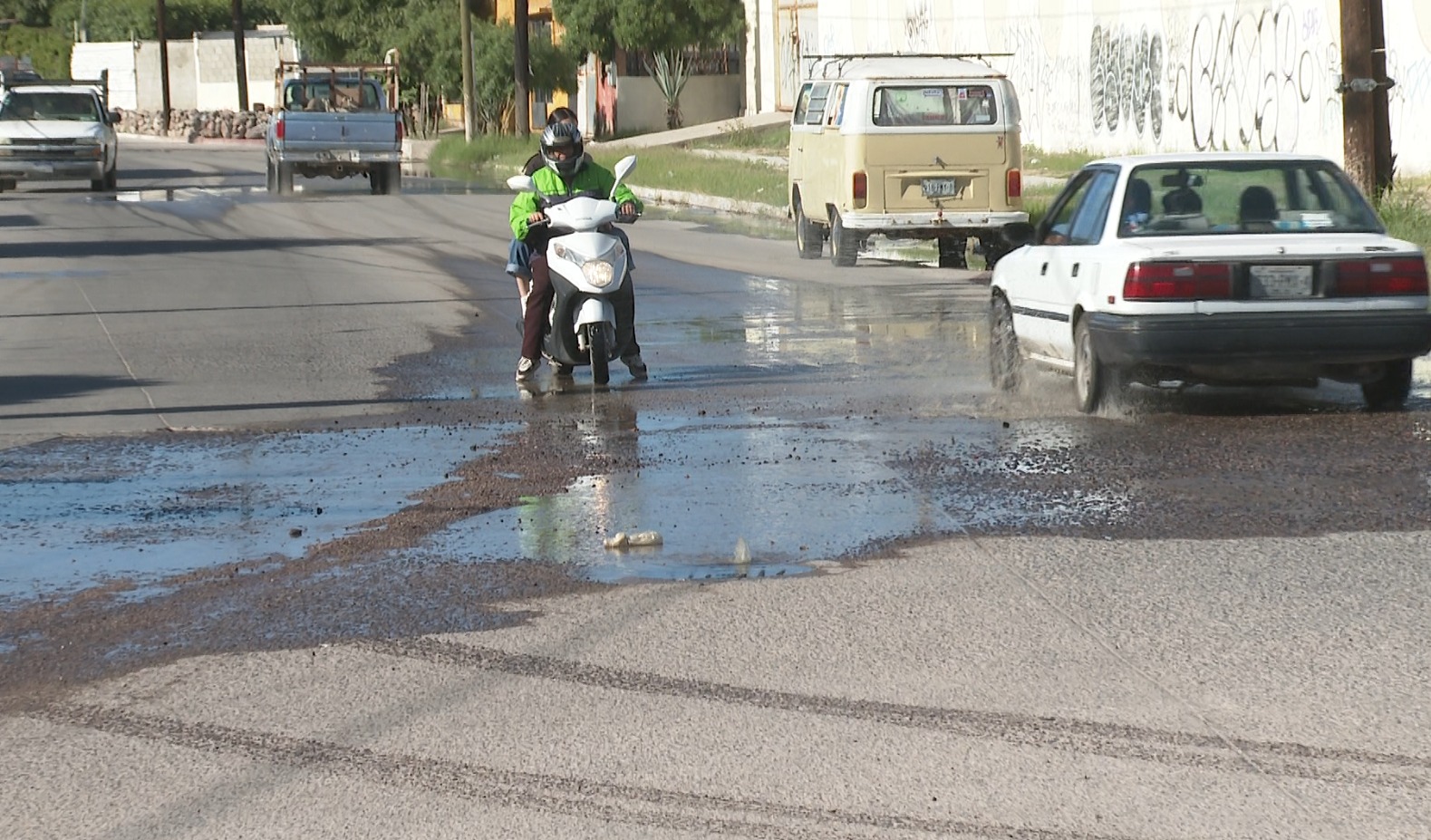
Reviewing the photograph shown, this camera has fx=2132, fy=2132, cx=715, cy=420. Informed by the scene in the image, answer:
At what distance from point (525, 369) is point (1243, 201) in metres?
4.58

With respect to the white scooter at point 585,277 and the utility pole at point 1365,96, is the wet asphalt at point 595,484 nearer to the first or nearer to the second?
the white scooter at point 585,277

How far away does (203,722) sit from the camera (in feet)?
19.6

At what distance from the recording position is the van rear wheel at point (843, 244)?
21547mm

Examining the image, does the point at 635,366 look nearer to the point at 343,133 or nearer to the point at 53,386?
the point at 53,386

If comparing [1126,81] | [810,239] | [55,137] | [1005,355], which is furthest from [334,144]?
[1005,355]

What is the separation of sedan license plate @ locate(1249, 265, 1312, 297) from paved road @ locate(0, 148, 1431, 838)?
0.68 meters

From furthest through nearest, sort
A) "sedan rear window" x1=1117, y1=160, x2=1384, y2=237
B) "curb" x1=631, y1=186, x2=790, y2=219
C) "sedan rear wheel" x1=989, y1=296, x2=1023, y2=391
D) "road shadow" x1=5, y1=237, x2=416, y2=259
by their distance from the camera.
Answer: "curb" x1=631, y1=186, x2=790, y2=219 → "road shadow" x1=5, y1=237, x2=416, y2=259 → "sedan rear wheel" x1=989, y1=296, x2=1023, y2=391 → "sedan rear window" x1=1117, y1=160, x2=1384, y2=237

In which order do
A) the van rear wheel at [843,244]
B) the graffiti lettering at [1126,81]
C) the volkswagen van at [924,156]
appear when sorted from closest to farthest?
the volkswagen van at [924,156] < the van rear wheel at [843,244] < the graffiti lettering at [1126,81]

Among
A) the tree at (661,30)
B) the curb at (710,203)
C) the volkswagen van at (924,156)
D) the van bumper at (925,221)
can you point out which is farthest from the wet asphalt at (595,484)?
the tree at (661,30)

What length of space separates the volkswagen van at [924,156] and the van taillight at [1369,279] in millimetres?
10173

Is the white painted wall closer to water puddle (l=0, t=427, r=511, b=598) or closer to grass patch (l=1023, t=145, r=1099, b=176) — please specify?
grass patch (l=1023, t=145, r=1099, b=176)

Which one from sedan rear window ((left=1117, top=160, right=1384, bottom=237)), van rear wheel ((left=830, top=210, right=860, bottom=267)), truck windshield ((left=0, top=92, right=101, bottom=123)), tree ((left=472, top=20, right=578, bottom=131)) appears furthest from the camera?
tree ((left=472, top=20, right=578, bottom=131))

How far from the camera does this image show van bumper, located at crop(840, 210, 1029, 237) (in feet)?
69.2

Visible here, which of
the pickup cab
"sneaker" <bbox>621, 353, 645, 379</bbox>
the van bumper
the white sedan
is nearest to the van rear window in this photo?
the van bumper
